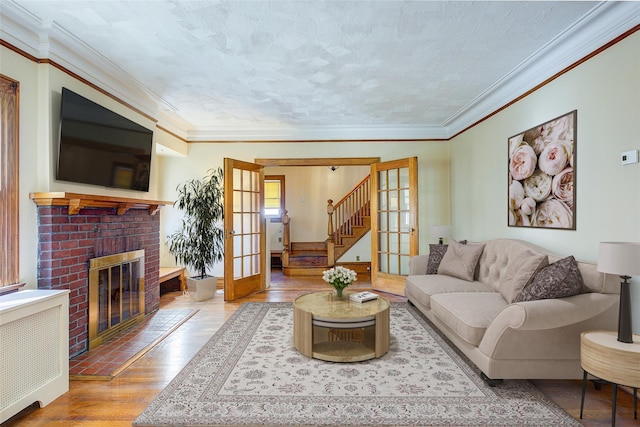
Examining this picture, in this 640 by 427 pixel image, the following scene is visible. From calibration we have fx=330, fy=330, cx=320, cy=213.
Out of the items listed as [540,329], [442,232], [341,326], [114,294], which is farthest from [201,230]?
[540,329]

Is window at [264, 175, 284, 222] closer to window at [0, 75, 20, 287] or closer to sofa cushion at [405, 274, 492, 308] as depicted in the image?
sofa cushion at [405, 274, 492, 308]

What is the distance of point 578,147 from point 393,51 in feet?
5.72

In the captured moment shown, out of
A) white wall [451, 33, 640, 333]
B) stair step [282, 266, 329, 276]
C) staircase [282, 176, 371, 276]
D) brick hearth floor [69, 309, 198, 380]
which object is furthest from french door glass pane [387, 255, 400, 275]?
brick hearth floor [69, 309, 198, 380]

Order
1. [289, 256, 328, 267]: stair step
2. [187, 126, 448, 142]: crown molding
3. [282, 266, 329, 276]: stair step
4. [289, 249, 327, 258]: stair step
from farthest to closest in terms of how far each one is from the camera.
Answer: [289, 249, 327, 258]: stair step
[289, 256, 328, 267]: stair step
[282, 266, 329, 276]: stair step
[187, 126, 448, 142]: crown molding

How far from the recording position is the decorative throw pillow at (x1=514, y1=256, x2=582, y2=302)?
7.65 ft

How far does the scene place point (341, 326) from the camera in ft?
8.87

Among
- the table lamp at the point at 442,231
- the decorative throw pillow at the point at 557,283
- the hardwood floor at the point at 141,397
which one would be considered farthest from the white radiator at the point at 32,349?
the table lamp at the point at 442,231

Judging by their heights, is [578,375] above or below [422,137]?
below

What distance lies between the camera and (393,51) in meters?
2.90

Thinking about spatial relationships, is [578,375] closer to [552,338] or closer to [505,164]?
[552,338]

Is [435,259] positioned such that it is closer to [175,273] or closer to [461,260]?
[461,260]

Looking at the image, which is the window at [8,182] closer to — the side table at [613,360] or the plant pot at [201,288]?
the plant pot at [201,288]

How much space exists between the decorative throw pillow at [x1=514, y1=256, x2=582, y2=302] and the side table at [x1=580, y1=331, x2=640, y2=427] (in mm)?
352

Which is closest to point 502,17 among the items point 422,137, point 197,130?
point 422,137
